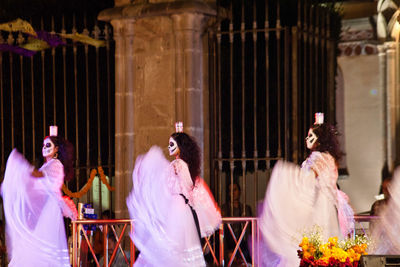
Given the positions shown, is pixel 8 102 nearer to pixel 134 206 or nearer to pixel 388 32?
pixel 134 206

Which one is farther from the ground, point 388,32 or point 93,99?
point 388,32

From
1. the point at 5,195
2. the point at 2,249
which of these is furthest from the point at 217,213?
the point at 2,249

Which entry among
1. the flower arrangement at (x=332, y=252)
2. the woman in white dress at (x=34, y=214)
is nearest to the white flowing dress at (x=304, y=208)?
the flower arrangement at (x=332, y=252)

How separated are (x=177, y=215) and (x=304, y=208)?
48.7 inches

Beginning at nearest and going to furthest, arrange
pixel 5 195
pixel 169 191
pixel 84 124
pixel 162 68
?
pixel 169 191 < pixel 5 195 < pixel 162 68 < pixel 84 124

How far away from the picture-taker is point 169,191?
336 inches

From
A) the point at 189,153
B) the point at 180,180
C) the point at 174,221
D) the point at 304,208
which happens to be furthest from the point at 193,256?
the point at 304,208

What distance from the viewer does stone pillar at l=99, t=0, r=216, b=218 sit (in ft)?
33.4

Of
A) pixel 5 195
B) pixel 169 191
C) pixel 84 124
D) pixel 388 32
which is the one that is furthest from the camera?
pixel 84 124

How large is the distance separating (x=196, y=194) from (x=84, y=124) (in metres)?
4.67

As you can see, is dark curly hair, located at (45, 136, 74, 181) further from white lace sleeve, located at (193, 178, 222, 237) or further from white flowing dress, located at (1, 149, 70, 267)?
white lace sleeve, located at (193, 178, 222, 237)

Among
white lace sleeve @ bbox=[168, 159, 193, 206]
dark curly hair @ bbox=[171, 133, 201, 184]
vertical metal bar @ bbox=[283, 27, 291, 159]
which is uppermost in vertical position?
vertical metal bar @ bbox=[283, 27, 291, 159]

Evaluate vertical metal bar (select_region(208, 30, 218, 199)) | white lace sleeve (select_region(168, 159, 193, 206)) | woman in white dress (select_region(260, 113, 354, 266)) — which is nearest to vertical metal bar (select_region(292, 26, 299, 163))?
vertical metal bar (select_region(208, 30, 218, 199))

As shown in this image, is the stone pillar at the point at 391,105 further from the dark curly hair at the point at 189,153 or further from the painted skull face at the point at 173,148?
the painted skull face at the point at 173,148
